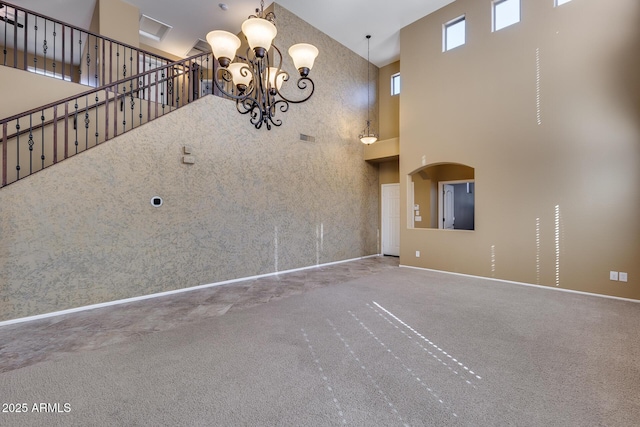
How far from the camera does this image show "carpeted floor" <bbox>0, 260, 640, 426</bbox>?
5.55 feet

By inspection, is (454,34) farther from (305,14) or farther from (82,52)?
(82,52)

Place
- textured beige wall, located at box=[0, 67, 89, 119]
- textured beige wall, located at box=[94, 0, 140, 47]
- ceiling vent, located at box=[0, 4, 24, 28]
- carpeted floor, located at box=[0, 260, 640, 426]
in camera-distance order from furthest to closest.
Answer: textured beige wall, located at box=[94, 0, 140, 47]
ceiling vent, located at box=[0, 4, 24, 28]
textured beige wall, located at box=[0, 67, 89, 119]
carpeted floor, located at box=[0, 260, 640, 426]

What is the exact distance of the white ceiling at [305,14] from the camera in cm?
567

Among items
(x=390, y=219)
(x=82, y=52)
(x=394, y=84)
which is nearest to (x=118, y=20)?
(x=82, y=52)

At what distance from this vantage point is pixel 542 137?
4574 millimetres

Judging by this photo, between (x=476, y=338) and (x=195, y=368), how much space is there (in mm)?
2629

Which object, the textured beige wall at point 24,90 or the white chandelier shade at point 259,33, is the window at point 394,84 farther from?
the textured beige wall at point 24,90

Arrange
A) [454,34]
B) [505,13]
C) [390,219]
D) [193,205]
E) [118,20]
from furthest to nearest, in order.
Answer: [390,219] < [454,34] < [118,20] < [505,13] < [193,205]

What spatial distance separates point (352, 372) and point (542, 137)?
16.4ft

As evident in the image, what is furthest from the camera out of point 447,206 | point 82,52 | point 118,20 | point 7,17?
point 447,206

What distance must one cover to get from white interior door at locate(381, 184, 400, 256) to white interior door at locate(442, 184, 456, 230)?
4.03 ft

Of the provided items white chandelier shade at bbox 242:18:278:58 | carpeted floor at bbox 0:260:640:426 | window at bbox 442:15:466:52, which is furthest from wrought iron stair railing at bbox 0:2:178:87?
window at bbox 442:15:466:52

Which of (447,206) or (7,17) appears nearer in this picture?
(7,17)

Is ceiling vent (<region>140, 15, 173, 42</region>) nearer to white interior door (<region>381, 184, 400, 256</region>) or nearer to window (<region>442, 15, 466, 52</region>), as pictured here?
window (<region>442, 15, 466, 52</region>)
